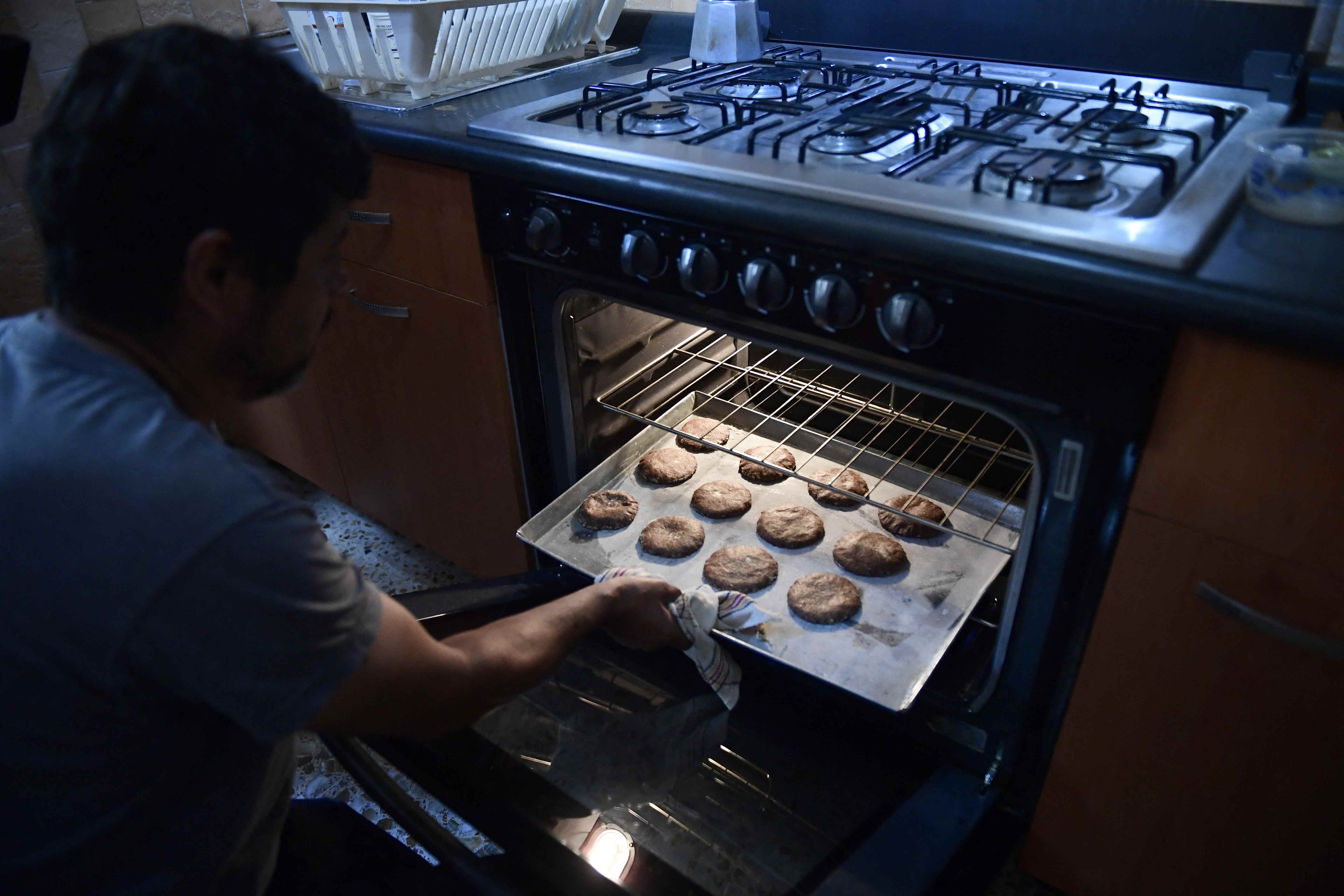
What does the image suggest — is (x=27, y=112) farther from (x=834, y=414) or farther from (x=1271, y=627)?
(x=1271, y=627)

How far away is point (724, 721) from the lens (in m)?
1.20

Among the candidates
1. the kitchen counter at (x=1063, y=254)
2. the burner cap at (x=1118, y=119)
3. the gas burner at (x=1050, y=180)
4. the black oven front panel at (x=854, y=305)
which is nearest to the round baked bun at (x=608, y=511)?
the black oven front panel at (x=854, y=305)

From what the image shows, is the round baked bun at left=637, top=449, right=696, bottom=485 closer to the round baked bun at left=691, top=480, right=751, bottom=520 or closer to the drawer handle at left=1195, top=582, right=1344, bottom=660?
the round baked bun at left=691, top=480, right=751, bottom=520

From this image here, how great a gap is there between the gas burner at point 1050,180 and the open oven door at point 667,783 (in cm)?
64

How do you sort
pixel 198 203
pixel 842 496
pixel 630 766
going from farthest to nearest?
1. pixel 842 496
2. pixel 630 766
3. pixel 198 203

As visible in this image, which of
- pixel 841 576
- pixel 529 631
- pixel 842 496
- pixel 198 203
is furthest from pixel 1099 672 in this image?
pixel 198 203

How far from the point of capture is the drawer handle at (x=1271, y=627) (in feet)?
2.80

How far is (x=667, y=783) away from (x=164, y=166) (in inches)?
33.2

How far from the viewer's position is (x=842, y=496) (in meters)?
1.50

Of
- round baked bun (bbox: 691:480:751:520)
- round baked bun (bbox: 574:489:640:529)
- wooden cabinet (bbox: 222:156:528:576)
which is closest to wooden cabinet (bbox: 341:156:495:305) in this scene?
wooden cabinet (bbox: 222:156:528:576)

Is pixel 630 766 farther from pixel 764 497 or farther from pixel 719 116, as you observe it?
pixel 719 116

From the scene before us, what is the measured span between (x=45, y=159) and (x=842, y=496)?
3.81 ft

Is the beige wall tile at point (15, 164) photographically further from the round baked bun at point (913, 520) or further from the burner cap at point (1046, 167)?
the burner cap at point (1046, 167)

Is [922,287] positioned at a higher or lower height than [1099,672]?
higher
